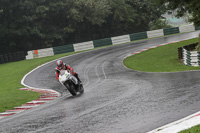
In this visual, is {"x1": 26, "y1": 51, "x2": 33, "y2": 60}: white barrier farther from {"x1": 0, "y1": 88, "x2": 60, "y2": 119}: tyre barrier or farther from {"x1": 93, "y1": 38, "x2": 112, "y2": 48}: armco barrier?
{"x1": 0, "y1": 88, "x2": 60, "y2": 119}: tyre barrier

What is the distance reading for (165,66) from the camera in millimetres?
20344

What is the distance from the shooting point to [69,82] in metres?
13.5

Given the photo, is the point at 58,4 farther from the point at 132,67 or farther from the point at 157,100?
the point at 157,100

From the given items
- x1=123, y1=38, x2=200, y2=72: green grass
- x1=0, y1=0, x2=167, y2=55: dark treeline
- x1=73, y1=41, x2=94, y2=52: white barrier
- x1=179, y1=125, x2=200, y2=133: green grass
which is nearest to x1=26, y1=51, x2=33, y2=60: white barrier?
x1=73, y1=41, x2=94, y2=52: white barrier

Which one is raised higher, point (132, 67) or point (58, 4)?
point (58, 4)

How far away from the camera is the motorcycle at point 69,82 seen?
1321cm

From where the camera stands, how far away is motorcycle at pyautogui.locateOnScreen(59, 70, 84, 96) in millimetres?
13211

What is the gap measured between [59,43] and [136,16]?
16564 mm

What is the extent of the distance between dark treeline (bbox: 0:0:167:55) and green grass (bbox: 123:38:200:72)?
21474 millimetres

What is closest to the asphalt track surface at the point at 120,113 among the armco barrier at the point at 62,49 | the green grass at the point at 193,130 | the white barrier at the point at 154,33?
the green grass at the point at 193,130

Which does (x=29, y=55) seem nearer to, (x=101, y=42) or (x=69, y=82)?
(x=101, y=42)

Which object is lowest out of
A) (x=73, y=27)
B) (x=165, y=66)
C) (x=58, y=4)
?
(x=165, y=66)

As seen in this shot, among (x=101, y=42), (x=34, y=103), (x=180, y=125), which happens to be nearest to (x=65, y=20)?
(x=101, y=42)

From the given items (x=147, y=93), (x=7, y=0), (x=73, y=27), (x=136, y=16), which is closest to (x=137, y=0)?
(x=136, y=16)
